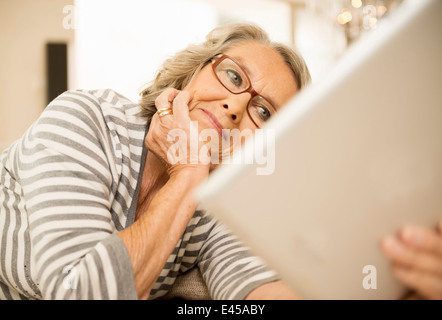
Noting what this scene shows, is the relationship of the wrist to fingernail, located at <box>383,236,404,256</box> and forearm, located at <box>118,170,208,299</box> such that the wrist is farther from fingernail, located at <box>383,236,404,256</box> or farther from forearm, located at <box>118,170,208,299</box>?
fingernail, located at <box>383,236,404,256</box>

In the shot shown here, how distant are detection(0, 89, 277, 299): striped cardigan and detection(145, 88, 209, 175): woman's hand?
0.08 meters

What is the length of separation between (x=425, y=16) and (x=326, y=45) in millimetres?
4093

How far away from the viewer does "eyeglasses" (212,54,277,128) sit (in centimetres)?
107

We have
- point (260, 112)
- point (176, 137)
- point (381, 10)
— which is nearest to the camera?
point (176, 137)

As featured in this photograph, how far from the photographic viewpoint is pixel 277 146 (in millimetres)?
345

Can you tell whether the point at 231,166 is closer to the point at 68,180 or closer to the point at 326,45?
the point at 68,180

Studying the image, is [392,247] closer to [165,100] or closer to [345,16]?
[165,100]

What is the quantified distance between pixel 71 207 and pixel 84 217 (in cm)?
3

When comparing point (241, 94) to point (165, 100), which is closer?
point (165, 100)

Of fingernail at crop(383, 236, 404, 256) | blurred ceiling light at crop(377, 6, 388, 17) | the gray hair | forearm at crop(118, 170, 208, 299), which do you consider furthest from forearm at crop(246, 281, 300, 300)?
blurred ceiling light at crop(377, 6, 388, 17)

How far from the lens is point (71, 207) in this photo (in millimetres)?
671

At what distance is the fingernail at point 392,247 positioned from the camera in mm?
443

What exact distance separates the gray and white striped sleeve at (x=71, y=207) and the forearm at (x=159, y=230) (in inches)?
1.1

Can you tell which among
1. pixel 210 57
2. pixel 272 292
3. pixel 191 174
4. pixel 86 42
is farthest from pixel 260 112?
pixel 86 42
